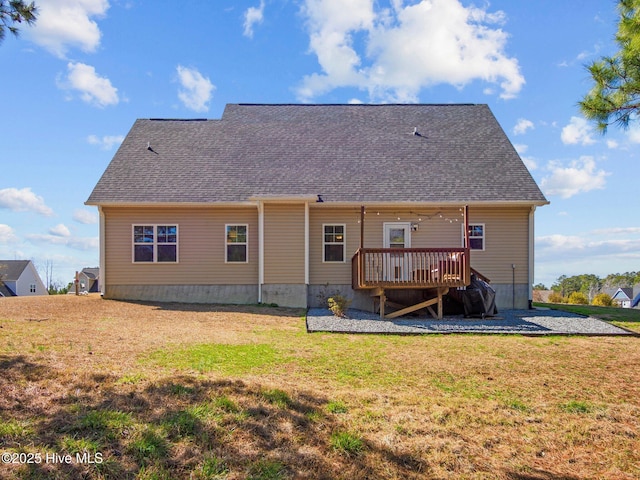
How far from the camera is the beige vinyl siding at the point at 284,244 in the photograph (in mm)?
13758

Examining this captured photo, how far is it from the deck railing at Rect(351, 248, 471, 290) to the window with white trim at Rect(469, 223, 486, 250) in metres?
3.23

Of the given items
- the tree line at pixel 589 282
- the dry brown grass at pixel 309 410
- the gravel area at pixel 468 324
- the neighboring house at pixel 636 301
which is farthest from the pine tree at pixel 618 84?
the tree line at pixel 589 282

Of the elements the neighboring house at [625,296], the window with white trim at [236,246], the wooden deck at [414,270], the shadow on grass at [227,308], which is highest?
the window with white trim at [236,246]

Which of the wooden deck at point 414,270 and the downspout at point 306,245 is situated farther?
the downspout at point 306,245

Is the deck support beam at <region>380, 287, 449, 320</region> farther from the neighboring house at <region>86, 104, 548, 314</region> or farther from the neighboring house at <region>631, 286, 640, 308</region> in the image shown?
the neighboring house at <region>631, 286, 640, 308</region>

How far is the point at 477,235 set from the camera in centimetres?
1429

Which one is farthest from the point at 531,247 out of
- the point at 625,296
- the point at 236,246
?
the point at 625,296

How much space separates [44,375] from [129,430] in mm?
1817

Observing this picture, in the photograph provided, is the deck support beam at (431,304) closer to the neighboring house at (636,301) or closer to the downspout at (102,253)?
the downspout at (102,253)

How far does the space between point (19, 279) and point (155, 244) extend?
29.9 metres

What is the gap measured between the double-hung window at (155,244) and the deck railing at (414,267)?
657 cm

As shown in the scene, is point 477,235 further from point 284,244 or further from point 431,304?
point 284,244

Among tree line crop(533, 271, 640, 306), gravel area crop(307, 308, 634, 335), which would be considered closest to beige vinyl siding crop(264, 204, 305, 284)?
gravel area crop(307, 308, 634, 335)

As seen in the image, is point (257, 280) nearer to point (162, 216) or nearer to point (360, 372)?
point (162, 216)
